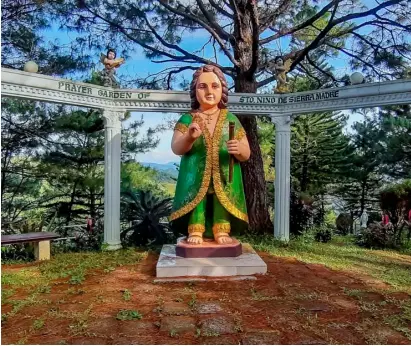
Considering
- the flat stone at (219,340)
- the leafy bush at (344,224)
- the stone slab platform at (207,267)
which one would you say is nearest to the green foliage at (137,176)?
the leafy bush at (344,224)

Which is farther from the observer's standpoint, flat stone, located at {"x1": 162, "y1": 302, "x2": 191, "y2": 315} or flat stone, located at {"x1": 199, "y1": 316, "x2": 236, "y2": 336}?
flat stone, located at {"x1": 162, "y1": 302, "x2": 191, "y2": 315}

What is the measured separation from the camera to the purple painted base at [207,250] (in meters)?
4.15

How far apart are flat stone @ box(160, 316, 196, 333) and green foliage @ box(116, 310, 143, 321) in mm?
185

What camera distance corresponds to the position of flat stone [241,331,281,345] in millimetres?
2477

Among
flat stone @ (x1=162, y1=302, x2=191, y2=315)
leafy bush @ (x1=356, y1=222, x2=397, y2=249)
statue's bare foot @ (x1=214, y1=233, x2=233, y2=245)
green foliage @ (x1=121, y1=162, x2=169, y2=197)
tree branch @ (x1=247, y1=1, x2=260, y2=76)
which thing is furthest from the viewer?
green foliage @ (x1=121, y1=162, x2=169, y2=197)

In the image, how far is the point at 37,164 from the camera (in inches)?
320

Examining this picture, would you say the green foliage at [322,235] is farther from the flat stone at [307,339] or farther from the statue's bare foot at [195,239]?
the flat stone at [307,339]

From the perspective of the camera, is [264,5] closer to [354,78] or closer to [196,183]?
[354,78]

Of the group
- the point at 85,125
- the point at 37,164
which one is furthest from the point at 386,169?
the point at 37,164

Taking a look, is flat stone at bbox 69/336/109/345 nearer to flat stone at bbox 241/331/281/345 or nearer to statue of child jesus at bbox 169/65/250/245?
flat stone at bbox 241/331/281/345

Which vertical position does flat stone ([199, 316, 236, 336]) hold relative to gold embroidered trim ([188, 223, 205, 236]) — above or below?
below

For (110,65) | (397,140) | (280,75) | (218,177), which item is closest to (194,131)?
(218,177)

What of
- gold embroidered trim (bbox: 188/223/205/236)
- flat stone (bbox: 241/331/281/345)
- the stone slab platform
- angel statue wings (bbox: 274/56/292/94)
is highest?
angel statue wings (bbox: 274/56/292/94)

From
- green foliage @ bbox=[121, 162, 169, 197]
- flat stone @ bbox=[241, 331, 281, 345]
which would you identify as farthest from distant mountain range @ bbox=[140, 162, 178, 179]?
flat stone @ bbox=[241, 331, 281, 345]
